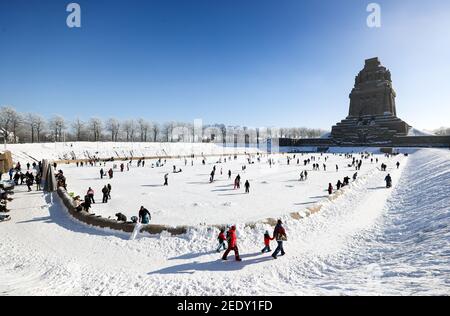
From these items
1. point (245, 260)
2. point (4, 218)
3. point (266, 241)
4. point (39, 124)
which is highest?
point (39, 124)

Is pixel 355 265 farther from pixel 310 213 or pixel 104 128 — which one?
pixel 104 128

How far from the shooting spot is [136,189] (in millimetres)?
19922

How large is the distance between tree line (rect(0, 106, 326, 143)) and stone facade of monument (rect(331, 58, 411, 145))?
3475 cm

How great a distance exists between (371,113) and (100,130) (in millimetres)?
96612

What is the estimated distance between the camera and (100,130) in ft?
301

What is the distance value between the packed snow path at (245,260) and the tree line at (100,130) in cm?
5564

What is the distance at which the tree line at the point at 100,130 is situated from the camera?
68938mm

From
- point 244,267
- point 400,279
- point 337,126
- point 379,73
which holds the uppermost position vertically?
point 379,73

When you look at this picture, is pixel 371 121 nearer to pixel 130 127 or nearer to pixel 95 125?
pixel 130 127

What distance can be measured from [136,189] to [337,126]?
87.8 meters

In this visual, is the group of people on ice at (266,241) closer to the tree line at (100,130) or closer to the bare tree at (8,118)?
the tree line at (100,130)

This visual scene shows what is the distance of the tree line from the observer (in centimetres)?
6894

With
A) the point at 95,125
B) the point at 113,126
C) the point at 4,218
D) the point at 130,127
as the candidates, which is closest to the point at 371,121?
the point at 130,127
